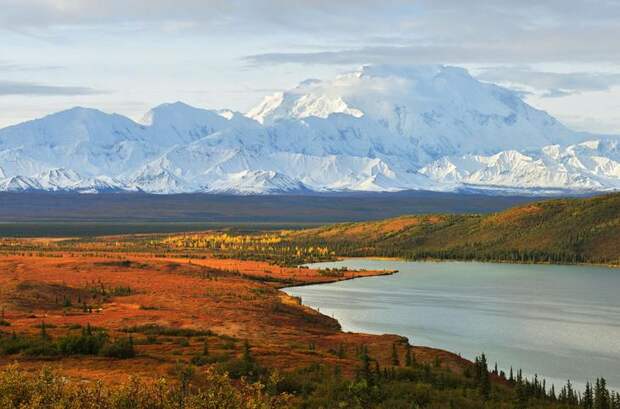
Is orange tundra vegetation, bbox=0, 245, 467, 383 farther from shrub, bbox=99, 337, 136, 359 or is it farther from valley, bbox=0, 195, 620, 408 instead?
shrub, bbox=99, 337, 136, 359

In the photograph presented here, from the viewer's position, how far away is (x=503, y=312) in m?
106

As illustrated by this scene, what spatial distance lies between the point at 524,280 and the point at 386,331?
62713 mm

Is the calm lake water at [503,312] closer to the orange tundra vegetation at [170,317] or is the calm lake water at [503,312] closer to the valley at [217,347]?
the valley at [217,347]

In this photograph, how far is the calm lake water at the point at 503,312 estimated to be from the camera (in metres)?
75.9

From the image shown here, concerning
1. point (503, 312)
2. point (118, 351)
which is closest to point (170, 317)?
point (118, 351)

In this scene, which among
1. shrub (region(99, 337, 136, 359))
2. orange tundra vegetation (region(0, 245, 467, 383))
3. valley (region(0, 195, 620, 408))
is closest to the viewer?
valley (region(0, 195, 620, 408))

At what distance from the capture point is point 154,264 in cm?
14538

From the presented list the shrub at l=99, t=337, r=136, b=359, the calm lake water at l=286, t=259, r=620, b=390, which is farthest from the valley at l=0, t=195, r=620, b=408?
the calm lake water at l=286, t=259, r=620, b=390

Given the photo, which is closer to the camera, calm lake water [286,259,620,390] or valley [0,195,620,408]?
valley [0,195,620,408]

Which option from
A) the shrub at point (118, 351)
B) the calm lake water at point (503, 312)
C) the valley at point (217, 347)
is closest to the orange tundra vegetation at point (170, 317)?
the valley at point (217, 347)

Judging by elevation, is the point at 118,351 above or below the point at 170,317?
above

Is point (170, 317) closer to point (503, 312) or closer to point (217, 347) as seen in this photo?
point (217, 347)

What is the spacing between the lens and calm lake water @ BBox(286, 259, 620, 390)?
7588 cm

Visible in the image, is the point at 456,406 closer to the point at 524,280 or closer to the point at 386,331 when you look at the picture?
the point at 386,331
